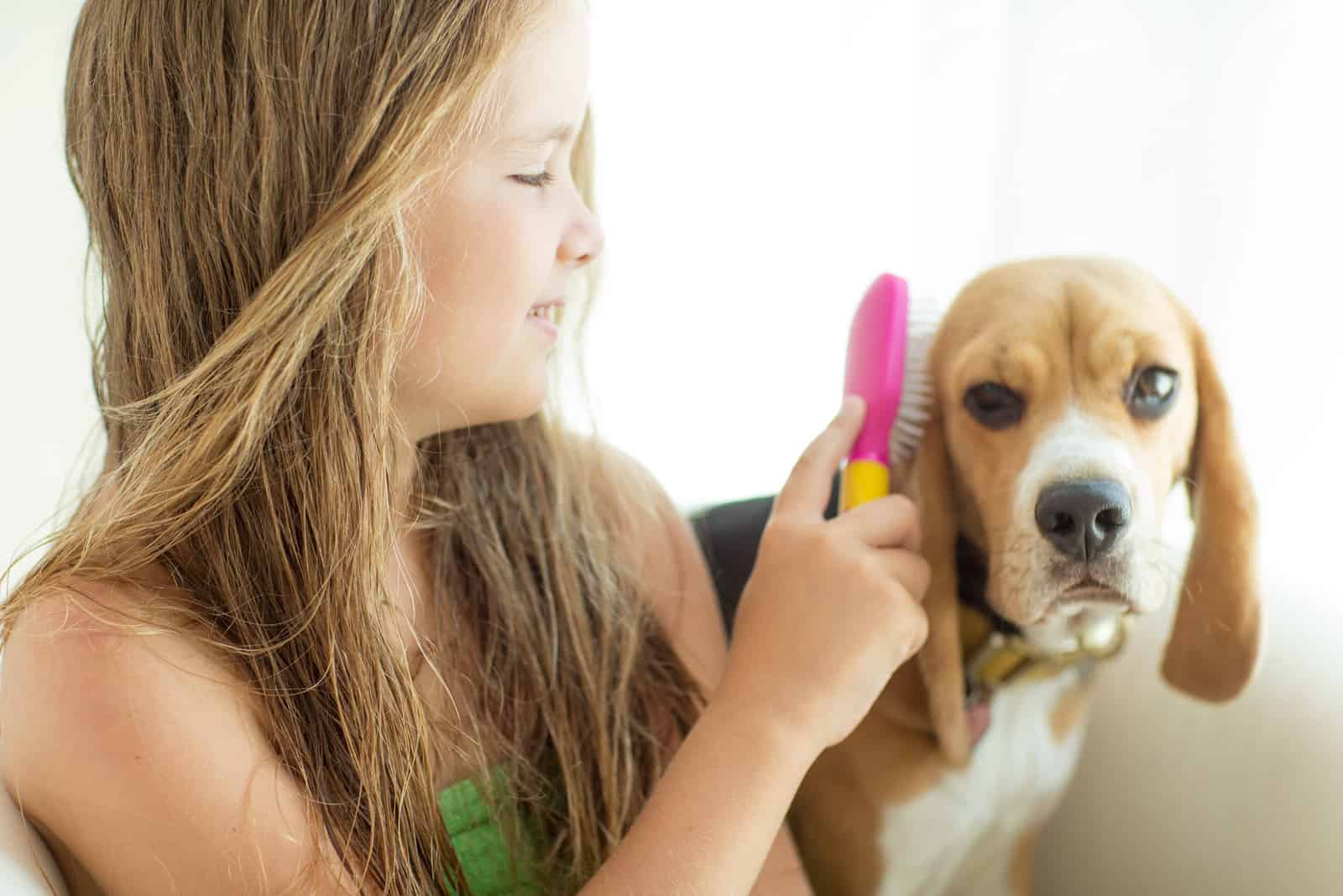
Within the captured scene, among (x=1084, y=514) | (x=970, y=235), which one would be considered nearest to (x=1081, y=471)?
(x=1084, y=514)

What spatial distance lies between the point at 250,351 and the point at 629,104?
852 mm

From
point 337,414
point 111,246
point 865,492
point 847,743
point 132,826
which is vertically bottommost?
point 847,743

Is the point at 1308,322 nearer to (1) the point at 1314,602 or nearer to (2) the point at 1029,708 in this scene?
(1) the point at 1314,602

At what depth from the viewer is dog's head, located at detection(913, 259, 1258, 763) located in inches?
32.2

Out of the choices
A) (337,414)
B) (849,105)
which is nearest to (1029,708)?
(337,414)

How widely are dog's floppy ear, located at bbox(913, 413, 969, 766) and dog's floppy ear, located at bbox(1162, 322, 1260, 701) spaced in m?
0.19

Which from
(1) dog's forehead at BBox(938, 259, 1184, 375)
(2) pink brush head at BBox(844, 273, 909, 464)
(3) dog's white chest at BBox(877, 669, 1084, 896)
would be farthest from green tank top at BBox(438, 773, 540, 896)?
(1) dog's forehead at BBox(938, 259, 1184, 375)

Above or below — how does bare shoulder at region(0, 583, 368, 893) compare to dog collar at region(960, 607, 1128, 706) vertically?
above

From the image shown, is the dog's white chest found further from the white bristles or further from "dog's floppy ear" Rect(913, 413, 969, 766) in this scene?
the white bristles

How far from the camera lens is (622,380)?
1.60 m

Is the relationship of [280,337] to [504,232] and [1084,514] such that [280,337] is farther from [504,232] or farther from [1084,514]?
[1084,514]

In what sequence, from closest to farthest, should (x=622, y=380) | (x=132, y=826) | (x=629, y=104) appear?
1. (x=132, y=826)
2. (x=629, y=104)
3. (x=622, y=380)

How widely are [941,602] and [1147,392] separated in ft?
0.77

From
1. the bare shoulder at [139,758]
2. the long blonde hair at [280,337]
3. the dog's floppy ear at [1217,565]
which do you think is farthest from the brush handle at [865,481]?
the bare shoulder at [139,758]
